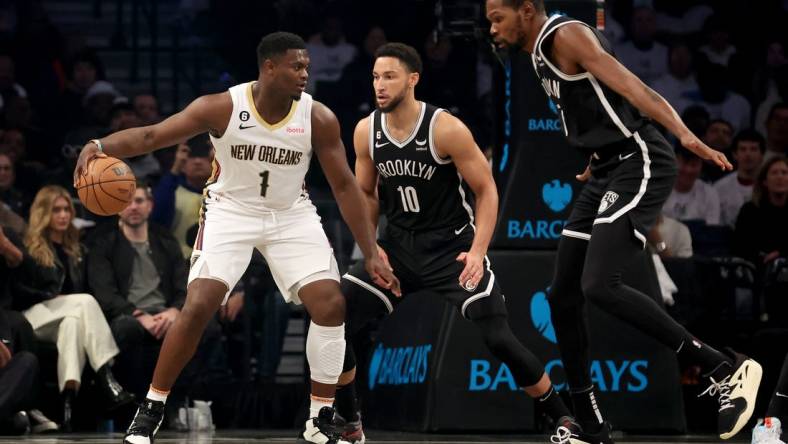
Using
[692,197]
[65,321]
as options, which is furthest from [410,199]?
[692,197]

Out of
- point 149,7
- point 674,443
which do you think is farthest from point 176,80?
point 674,443

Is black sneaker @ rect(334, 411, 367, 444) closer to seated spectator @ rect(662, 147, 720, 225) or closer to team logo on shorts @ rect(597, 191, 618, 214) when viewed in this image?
team logo on shorts @ rect(597, 191, 618, 214)

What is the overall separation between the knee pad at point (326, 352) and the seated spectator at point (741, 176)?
17.7 ft

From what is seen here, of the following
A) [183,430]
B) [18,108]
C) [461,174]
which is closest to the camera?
[461,174]

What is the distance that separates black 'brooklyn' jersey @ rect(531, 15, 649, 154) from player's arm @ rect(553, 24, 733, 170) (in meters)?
0.07

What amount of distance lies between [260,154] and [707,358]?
2.19 metres

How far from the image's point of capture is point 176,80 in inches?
509

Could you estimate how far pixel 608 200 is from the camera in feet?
20.0

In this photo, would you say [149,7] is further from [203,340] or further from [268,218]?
[268,218]

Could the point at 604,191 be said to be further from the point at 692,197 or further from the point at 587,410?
the point at 692,197

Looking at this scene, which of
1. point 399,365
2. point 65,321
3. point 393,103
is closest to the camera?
point 393,103

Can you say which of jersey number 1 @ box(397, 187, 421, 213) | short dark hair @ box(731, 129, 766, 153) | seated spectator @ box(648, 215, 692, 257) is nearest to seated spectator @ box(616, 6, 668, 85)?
short dark hair @ box(731, 129, 766, 153)

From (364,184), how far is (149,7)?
7444mm

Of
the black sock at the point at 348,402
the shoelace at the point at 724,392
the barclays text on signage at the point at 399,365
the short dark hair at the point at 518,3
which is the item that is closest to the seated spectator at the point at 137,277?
the barclays text on signage at the point at 399,365
